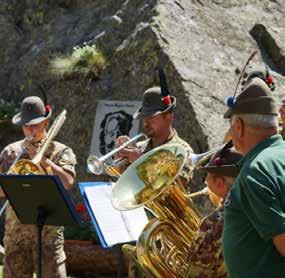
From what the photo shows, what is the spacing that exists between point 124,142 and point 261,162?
125 inches

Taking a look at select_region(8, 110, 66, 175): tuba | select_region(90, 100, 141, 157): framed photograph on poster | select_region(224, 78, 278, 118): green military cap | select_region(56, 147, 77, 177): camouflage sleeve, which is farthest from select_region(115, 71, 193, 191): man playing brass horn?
select_region(224, 78, 278, 118): green military cap

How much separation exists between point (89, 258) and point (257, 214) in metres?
5.38

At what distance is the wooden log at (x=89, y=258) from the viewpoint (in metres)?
7.68

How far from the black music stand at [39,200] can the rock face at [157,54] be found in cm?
296

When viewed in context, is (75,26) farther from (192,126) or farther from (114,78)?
(192,126)

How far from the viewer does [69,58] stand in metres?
9.41

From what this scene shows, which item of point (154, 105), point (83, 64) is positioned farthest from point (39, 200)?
point (83, 64)

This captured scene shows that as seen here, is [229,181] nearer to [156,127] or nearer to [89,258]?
[156,127]

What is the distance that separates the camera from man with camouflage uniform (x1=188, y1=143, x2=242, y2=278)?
11.6ft

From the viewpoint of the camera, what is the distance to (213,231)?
3609 mm

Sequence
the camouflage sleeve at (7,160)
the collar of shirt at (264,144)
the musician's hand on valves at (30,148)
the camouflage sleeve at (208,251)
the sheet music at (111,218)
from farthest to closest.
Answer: the camouflage sleeve at (7,160), the musician's hand on valves at (30,148), the sheet music at (111,218), the camouflage sleeve at (208,251), the collar of shirt at (264,144)

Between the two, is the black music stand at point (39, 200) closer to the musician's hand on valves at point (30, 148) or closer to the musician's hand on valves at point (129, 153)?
the musician's hand on valves at point (30, 148)

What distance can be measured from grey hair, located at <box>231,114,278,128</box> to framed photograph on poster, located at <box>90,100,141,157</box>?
205 inches

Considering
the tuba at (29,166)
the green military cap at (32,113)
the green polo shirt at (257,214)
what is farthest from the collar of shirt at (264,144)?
the green military cap at (32,113)
